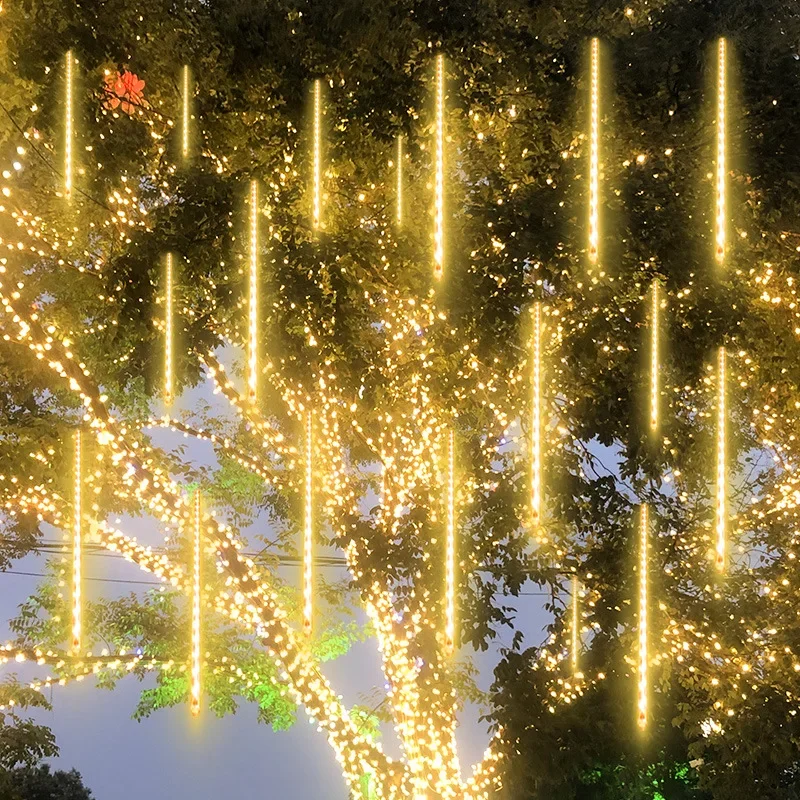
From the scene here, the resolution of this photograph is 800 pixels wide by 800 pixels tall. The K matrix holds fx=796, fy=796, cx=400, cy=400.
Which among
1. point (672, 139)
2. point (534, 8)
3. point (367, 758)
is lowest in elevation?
point (367, 758)

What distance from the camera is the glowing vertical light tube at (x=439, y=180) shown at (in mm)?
4062

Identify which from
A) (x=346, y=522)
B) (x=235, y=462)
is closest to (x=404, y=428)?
(x=346, y=522)

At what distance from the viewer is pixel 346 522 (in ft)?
16.9

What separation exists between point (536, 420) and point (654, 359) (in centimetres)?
71

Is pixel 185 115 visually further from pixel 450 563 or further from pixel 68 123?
pixel 450 563

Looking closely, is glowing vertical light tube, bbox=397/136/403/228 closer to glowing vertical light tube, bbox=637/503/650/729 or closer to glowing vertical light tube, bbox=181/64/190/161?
glowing vertical light tube, bbox=181/64/190/161

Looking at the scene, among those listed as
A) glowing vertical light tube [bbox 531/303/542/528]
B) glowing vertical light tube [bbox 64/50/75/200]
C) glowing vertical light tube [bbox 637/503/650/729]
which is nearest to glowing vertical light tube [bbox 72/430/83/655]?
glowing vertical light tube [bbox 64/50/75/200]

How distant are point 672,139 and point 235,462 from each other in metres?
5.92

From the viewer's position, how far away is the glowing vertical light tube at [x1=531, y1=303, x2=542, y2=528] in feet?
14.0

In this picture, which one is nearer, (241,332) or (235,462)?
(241,332)

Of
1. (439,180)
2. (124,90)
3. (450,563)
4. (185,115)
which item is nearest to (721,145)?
(439,180)

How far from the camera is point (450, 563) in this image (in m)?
4.43

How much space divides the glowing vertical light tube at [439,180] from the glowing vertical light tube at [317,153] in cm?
61

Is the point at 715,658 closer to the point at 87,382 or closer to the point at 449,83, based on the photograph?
the point at 449,83
